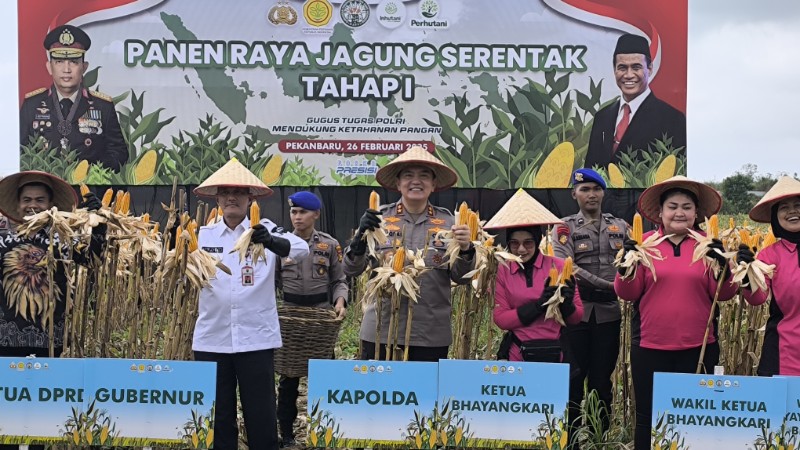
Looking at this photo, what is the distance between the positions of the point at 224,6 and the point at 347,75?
1513mm

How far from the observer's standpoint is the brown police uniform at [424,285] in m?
4.29

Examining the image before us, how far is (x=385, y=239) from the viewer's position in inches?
163

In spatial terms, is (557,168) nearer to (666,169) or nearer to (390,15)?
(666,169)

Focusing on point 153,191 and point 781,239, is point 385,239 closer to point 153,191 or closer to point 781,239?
point 781,239

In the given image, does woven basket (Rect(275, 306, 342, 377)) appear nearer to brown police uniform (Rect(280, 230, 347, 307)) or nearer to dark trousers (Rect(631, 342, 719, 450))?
brown police uniform (Rect(280, 230, 347, 307))

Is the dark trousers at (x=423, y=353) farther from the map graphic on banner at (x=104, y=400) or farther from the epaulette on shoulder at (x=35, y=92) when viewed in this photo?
the epaulette on shoulder at (x=35, y=92)

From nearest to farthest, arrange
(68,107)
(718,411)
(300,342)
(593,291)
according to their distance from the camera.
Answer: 1. (718,411)
2. (593,291)
3. (300,342)
4. (68,107)

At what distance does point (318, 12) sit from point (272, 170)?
1759mm

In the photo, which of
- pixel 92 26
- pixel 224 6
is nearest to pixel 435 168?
pixel 224 6

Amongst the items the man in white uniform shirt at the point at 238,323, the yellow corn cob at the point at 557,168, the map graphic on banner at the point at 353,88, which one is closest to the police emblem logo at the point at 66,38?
the map graphic on banner at the point at 353,88

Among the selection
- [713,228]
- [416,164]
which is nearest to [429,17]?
[416,164]

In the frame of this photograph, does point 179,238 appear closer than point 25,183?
Yes

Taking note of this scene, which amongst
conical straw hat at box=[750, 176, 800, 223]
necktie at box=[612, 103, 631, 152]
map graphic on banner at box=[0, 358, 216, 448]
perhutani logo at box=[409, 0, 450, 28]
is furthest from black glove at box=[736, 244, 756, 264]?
perhutani logo at box=[409, 0, 450, 28]

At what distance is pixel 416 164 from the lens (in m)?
4.52
